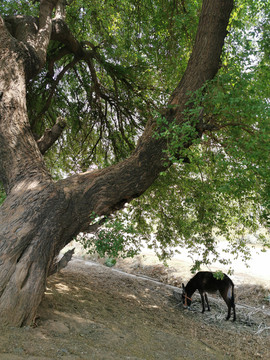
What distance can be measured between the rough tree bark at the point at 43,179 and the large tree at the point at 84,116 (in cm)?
2

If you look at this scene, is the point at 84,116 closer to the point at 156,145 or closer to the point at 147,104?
the point at 147,104

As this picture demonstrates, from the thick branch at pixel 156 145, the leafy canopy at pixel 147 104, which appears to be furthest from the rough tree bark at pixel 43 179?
the leafy canopy at pixel 147 104

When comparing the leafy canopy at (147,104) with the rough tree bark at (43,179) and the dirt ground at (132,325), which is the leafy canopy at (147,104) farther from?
the dirt ground at (132,325)

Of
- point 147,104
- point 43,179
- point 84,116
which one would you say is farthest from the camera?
point 84,116

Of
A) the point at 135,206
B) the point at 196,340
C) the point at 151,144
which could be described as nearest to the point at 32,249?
the point at 151,144

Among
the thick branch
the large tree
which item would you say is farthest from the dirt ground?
the thick branch

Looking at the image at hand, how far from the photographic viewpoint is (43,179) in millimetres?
→ 4586

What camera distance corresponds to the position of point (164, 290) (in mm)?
8672

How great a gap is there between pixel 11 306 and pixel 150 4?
7569 mm

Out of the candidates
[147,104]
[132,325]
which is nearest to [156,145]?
[132,325]

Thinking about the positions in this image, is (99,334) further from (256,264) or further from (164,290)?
(256,264)

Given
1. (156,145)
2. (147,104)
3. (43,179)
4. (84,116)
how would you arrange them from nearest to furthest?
(43,179) < (156,145) < (147,104) < (84,116)

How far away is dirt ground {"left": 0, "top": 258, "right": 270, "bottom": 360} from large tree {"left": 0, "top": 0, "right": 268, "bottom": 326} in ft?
1.97

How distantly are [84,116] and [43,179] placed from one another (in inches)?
214
